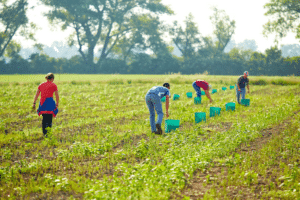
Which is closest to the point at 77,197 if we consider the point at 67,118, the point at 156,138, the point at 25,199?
the point at 25,199

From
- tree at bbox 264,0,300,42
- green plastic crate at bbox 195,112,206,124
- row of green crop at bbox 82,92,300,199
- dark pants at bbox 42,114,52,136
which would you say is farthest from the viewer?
tree at bbox 264,0,300,42

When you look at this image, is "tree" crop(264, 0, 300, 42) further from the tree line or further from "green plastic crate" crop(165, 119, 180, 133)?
"green plastic crate" crop(165, 119, 180, 133)

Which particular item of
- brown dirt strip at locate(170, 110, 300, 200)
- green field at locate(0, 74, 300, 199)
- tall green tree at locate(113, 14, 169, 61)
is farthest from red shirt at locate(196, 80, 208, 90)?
tall green tree at locate(113, 14, 169, 61)

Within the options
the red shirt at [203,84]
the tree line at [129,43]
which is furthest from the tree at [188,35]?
the red shirt at [203,84]

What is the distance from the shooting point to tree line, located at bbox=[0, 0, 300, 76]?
189 ft

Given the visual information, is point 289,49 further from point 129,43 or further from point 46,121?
point 46,121

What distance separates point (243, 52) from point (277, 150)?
63225 mm

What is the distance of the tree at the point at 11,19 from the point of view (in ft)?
188

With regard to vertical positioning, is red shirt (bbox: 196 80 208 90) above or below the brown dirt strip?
above

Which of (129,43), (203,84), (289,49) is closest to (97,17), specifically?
(129,43)

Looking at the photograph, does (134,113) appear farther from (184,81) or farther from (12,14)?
(12,14)

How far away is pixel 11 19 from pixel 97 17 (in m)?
17.8

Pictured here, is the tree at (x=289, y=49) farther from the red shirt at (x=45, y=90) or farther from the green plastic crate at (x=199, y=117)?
the red shirt at (x=45, y=90)

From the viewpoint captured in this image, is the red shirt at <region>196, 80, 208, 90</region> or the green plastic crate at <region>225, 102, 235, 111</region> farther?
the red shirt at <region>196, 80, 208, 90</region>
